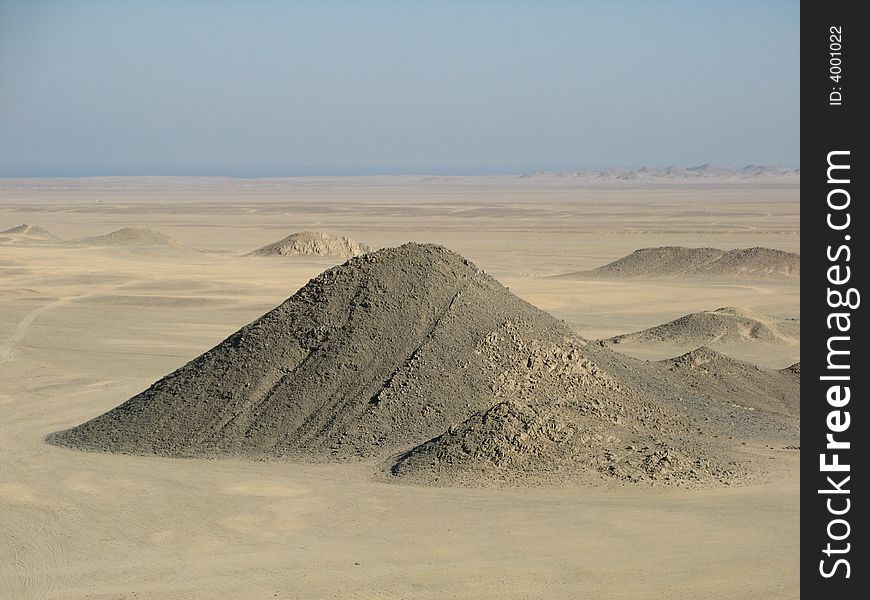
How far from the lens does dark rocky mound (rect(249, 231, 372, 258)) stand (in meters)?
64.1

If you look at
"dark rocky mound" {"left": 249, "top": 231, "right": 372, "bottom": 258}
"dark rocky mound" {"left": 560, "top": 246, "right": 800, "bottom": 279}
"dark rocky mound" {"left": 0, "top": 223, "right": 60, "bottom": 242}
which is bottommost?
"dark rocky mound" {"left": 560, "top": 246, "right": 800, "bottom": 279}

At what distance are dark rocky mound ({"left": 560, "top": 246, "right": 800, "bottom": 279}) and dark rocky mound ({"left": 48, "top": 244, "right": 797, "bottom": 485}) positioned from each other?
32.9 m

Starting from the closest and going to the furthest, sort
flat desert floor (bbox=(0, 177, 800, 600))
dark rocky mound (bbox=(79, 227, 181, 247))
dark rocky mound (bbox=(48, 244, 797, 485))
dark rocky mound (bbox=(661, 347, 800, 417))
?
1. flat desert floor (bbox=(0, 177, 800, 600))
2. dark rocky mound (bbox=(48, 244, 797, 485))
3. dark rocky mound (bbox=(661, 347, 800, 417))
4. dark rocky mound (bbox=(79, 227, 181, 247))

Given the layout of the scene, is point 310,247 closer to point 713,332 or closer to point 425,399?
point 713,332

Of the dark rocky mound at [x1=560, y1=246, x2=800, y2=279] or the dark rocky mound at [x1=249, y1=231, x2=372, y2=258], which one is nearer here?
the dark rocky mound at [x1=560, y1=246, x2=800, y2=279]

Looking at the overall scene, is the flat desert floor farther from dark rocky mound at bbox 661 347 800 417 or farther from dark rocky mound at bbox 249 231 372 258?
dark rocky mound at bbox 249 231 372 258

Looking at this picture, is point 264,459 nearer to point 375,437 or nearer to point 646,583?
point 375,437

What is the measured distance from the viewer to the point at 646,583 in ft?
43.1

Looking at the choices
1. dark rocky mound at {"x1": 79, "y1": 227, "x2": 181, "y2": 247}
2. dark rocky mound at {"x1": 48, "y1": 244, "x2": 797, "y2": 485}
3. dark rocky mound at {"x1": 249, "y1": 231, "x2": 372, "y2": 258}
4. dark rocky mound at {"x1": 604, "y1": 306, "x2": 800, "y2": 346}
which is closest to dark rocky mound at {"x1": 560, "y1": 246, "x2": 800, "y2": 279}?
dark rocky mound at {"x1": 249, "y1": 231, "x2": 372, "y2": 258}

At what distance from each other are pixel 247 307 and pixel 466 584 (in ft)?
95.1

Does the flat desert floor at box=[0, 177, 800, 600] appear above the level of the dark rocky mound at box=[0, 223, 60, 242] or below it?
below

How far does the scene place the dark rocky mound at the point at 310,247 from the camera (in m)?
64.1

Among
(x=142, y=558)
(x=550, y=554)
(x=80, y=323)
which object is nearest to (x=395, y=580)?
(x=550, y=554)
